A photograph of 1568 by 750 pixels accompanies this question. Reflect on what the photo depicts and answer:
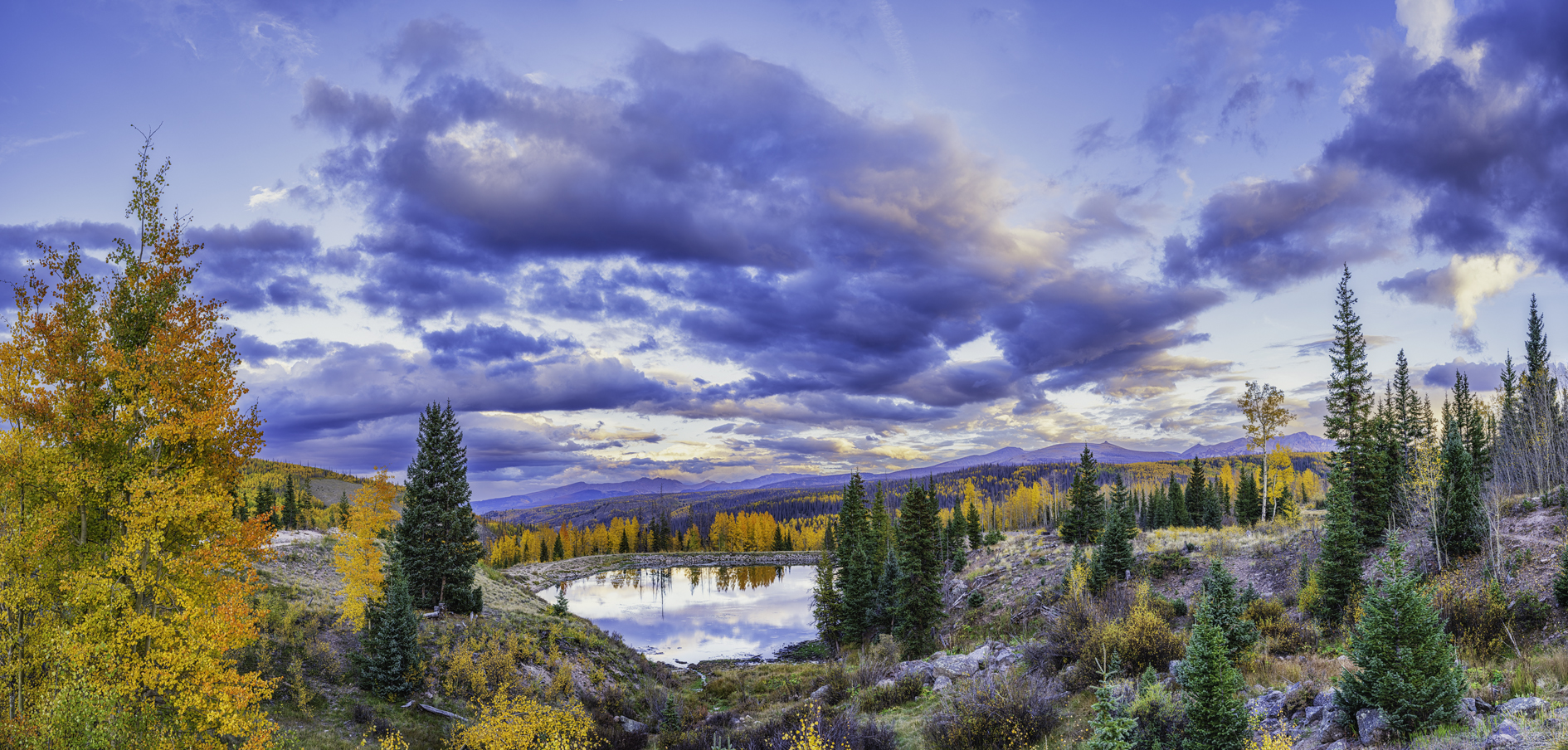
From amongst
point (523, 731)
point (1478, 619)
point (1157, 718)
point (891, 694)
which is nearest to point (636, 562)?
point (891, 694)

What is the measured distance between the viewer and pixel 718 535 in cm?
14788

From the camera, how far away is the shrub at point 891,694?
73.9ft

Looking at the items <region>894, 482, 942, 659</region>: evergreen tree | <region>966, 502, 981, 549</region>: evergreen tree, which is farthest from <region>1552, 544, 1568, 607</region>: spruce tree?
<region>966, 502, 981, 549</region>: evergreen tree

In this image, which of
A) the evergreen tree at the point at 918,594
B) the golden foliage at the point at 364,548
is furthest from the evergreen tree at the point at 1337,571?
the golden foliage at the point at 364,548

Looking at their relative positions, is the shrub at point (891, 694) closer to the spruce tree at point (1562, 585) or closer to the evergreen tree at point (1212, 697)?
the evergreen tree at point (1212, 697)

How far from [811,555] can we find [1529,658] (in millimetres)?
128505

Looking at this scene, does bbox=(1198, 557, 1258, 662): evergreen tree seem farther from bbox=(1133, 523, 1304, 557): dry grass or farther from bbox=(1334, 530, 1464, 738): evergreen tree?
bbox=(1133, 523, 1304, 557): dry grass

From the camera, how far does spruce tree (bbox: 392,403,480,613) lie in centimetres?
3681

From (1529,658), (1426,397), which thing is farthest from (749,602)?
(1426,397)

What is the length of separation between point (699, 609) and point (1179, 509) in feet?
200

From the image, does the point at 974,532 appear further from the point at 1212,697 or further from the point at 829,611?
the point at 1212,697

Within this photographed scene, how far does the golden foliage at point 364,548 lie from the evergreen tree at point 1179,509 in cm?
8022

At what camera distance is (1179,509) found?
77.0 m

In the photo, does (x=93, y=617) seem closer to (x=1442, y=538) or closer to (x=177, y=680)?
(x=177, y=680)
